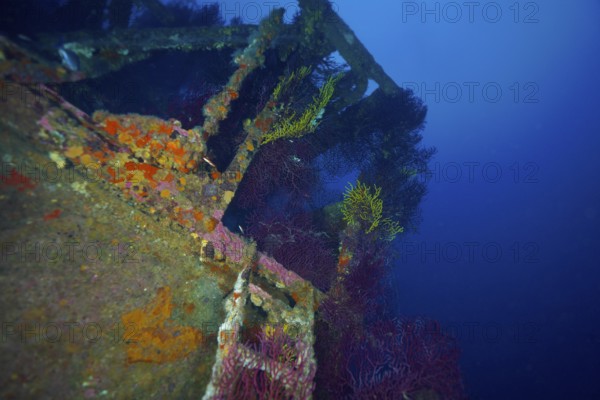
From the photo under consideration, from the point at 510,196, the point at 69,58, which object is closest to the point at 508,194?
the point at 510,196

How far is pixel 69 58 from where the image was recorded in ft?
10.0

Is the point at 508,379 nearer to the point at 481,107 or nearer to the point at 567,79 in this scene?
the point at 567,79

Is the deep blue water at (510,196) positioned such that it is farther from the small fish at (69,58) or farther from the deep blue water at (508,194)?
the small fish at (69,58)

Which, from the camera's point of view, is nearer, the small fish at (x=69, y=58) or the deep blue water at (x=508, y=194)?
the small fish at (x=69, y=58)

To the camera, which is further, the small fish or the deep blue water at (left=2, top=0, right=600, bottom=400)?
the deep blue water at (left=2, top=0, right=600, bottom=400)

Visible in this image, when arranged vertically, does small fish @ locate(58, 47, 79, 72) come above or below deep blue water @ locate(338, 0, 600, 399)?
below

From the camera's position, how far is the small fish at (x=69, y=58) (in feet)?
9.86

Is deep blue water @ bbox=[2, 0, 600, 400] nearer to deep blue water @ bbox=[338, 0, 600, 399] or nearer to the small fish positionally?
deep blue water @ bbox=[338, 0, 600, 399]

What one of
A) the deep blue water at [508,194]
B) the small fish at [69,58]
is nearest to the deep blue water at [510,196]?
the deep blue water at [508,194]

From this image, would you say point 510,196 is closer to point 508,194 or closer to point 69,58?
point 508,194

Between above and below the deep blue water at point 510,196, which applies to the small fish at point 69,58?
below

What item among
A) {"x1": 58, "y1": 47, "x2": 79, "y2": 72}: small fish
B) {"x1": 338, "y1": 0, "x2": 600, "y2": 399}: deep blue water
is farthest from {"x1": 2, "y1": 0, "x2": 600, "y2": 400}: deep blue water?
{"x1": 58, "y1": 47, "x2": 79, "y2": 72}: small fish

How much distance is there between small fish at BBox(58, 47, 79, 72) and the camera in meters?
3.00

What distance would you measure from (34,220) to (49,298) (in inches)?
29.9
